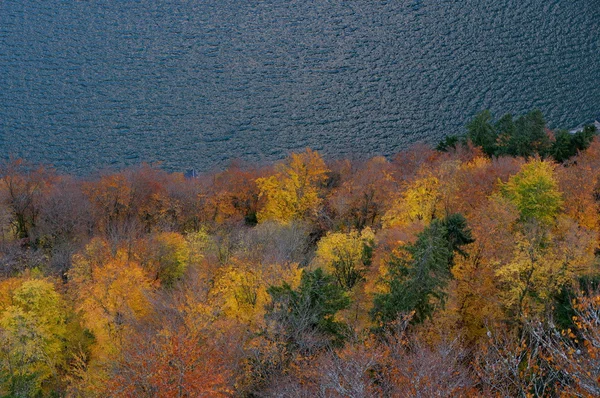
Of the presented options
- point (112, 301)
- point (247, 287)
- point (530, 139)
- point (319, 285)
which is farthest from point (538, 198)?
point (112, 301)

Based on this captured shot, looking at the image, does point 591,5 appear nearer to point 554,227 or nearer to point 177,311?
point 554,227

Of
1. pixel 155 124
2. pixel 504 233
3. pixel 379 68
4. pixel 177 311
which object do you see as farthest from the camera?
pixel 379 68

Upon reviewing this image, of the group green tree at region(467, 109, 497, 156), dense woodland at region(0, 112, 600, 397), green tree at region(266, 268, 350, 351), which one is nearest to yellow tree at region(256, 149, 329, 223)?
dense woodland at region(0, 112, 600, 397)

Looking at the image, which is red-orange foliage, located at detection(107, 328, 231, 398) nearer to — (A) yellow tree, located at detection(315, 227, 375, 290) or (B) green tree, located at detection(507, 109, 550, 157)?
(A) yellow tree, located at detection(315, 227, 375, 290)

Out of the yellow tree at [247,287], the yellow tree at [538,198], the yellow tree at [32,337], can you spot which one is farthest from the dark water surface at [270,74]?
the yellow tree at [247,287]

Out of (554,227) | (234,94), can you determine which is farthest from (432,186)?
(234,94)
